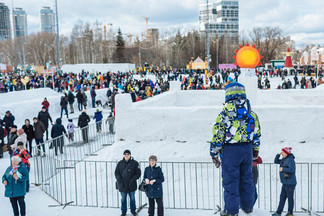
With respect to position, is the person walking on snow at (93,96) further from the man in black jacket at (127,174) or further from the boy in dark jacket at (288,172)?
the boy in dark jacket at (288,172)

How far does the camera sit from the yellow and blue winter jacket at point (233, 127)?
371cm

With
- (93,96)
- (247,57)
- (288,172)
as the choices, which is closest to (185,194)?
(288,172)

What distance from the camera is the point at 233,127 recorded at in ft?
12.2

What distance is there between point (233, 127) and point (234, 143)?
0.60ft

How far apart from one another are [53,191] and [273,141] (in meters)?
6.15

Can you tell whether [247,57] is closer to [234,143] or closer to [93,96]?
[234,143]

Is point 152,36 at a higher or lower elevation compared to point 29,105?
higher

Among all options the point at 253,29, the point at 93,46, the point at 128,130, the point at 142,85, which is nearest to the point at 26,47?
the point at 93,46

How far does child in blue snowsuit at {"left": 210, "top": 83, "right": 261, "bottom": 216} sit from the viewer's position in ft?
12.2

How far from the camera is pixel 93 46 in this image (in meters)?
79.9

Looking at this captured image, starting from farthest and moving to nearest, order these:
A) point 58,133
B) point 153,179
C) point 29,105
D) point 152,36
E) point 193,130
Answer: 1. point 152,36
2. point 29,105
3. point 58,133
4. point 193,130
5. point 153,179

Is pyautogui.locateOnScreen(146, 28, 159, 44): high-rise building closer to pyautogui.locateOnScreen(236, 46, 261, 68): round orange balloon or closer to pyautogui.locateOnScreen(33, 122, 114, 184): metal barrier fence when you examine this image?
pyautogui.locateOnScreen(236, 46, 261, 68): round orange balloon

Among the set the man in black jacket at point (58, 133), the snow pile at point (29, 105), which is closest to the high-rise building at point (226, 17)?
the snow pile at point (29, 105)

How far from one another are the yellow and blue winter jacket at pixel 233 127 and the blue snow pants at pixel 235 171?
0.08 meters
